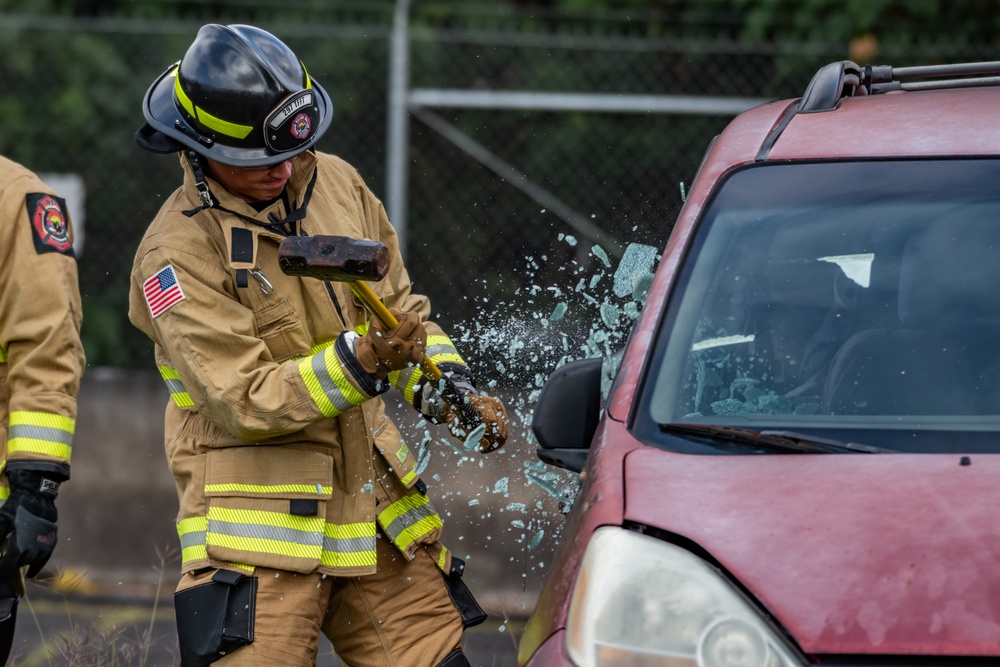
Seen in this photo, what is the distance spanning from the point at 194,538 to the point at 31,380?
2.42 feet

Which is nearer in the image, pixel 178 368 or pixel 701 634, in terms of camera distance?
pixel 701 634

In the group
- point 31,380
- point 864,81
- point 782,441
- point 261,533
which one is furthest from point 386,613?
point 864,81

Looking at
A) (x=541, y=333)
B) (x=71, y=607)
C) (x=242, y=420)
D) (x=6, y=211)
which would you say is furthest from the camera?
(x=71, y=607)

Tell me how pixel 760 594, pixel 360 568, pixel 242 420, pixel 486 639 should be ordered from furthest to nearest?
pixel 486 639
pixel 360 568
pixel 242 420
pixel 760 594

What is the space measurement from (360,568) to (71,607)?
143 inches

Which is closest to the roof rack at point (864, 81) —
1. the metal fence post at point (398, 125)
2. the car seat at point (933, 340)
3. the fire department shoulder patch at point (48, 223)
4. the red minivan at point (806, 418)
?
the red minivan at point (806, 418)

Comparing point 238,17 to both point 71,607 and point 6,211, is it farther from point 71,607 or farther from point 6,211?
point 6,211

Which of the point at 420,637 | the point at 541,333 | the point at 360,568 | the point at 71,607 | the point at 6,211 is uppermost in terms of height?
the point at 6,211

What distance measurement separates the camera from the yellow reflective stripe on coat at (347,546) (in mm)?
3254

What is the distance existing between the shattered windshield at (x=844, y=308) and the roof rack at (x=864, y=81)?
35 centimetres

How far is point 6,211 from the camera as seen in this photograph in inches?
143

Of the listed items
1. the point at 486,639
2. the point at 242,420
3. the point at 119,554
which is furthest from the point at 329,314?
the point at 119,554

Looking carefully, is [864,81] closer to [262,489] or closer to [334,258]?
[334,258]

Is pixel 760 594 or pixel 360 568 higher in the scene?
pixel 760 594
